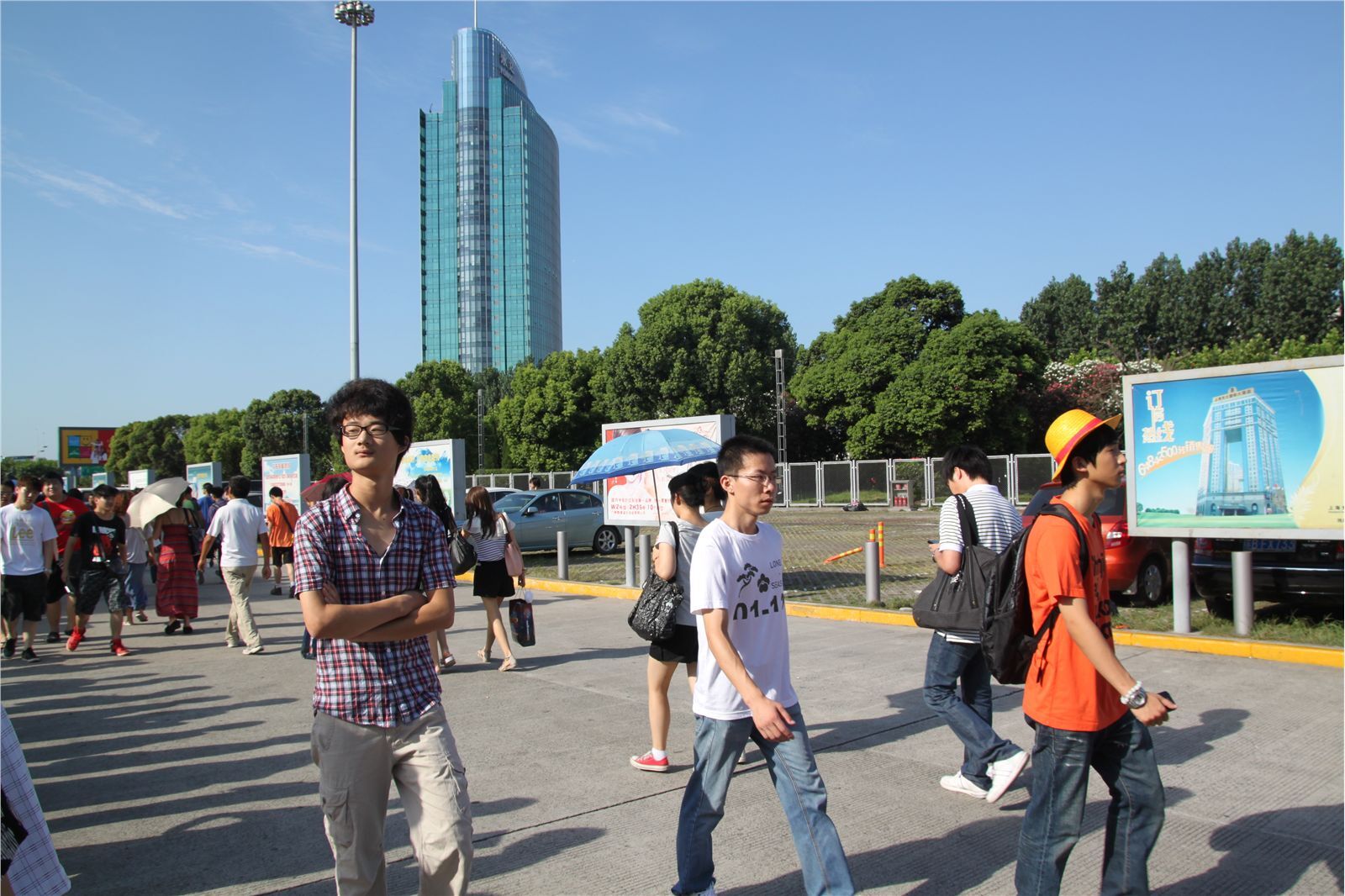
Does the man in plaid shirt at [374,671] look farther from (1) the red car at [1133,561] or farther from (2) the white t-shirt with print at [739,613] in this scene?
(1) the red car at [1133,561]

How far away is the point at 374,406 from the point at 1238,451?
8.84m

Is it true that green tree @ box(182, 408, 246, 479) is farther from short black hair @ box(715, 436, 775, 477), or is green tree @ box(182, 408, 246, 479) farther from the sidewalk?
short black hair @ box(715, 436, 775, 477)

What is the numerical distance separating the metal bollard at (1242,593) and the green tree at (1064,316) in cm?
5094

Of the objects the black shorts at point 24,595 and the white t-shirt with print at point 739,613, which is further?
the black shorts at point 24,595

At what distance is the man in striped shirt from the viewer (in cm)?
465

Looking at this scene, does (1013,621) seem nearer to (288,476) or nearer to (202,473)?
(288,476)

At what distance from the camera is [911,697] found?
271 inches

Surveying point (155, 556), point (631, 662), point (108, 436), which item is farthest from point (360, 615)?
point (108, 436)

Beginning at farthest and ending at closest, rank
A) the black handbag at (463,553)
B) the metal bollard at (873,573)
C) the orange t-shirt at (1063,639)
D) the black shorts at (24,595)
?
the metal bollard at (873,573) < the black shorts at (24,595) < the black handbag at (463,553) < the orange t-shirt at (1063,639)

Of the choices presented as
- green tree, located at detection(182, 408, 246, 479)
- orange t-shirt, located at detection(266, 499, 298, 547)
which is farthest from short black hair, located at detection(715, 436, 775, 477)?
green tree, located at detection(182, 408, 246, 479)

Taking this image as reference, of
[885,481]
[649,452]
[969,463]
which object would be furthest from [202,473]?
[969,463]

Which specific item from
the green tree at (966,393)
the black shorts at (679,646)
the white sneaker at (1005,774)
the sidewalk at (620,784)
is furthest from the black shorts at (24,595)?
the green tree at (966,393)

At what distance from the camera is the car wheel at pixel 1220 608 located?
9648 mm

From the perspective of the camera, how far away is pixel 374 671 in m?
2.81
